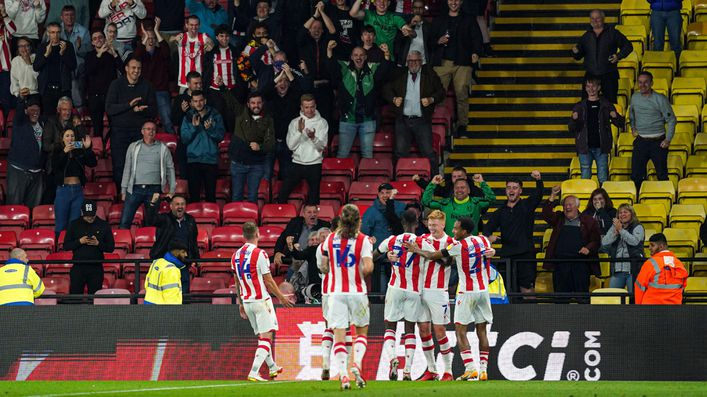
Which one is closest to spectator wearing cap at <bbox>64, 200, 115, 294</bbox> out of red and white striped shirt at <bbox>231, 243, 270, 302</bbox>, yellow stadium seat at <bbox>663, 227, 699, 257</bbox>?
red and white striped shirt at <bbox>231, 243, 270, 302</bbox>

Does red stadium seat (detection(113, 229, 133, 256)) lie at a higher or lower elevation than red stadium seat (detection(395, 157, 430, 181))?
lower

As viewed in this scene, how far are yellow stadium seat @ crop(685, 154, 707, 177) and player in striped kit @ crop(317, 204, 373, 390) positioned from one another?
342 inches

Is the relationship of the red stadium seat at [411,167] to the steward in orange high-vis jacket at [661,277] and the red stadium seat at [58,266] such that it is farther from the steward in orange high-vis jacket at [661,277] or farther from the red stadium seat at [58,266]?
the red stadium seat at [58,266]

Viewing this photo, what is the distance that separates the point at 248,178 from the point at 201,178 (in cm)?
79

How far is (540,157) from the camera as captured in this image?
24.2 meters

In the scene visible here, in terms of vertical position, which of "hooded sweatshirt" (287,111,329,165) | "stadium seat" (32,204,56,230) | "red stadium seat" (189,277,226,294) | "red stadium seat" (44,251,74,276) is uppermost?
"hooded sweatshirt" (287,111,329,165)

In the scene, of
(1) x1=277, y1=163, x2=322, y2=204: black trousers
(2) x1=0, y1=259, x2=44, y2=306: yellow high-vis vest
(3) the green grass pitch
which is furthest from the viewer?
(1) x1=277, y1=163, x2=322, y2=204: black trousers

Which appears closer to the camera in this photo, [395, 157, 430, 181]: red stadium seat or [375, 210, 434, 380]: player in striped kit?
[375, 210, 434, 380]: player in striped kit

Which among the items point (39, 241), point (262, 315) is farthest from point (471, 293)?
point (39, 241)

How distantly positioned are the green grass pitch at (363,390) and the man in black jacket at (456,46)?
831cm

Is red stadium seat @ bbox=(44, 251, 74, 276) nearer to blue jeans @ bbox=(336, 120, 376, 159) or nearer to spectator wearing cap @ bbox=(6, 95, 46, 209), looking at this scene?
spectator wearing cap @ bbox=(6, 95, 46, 209)

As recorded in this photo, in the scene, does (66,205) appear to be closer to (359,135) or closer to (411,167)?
(359,135)

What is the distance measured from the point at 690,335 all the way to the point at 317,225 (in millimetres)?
5202

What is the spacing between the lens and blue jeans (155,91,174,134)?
24.4m
